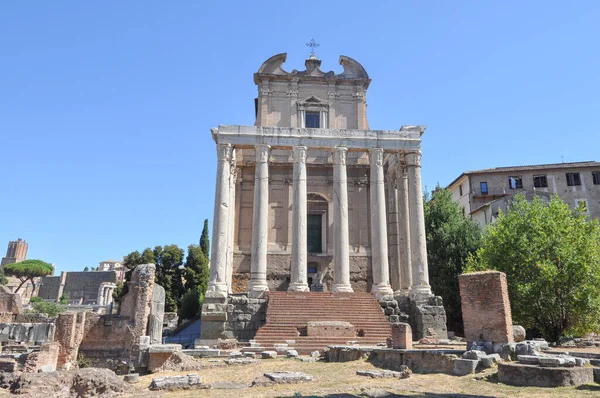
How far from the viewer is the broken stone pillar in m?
14.3

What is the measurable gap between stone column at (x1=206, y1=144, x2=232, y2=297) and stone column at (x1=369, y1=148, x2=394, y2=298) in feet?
25.7

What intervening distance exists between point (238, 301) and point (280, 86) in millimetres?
15965

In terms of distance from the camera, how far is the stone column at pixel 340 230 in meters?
23.2

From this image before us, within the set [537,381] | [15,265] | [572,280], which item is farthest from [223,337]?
[15,265]

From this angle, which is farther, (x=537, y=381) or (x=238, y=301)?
(x=238, y=301)

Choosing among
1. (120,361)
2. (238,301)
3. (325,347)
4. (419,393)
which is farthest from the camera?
(238,301)

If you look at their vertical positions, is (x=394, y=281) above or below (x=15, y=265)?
below

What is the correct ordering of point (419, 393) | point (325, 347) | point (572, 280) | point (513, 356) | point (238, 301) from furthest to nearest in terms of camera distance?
point (238, 301), point (572, 280), point (325, 347), point (513, 356), point (419, 393)

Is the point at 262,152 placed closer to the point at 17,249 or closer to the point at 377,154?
the point at 377,154

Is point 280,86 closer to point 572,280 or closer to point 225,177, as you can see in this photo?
point 225,177

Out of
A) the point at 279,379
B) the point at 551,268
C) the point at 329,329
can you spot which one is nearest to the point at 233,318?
the point at 329,329

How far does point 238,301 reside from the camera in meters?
21.8

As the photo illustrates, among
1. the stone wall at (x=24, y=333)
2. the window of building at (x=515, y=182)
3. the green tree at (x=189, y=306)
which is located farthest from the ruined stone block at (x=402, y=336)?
the window of building at (x=515, y=182)

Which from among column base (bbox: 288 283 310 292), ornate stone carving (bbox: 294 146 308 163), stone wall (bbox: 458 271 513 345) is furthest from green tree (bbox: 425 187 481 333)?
stone wall (bbox: 458 271 513 345)
